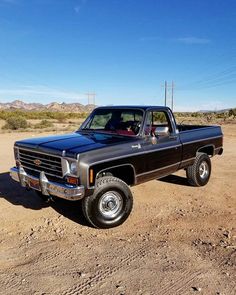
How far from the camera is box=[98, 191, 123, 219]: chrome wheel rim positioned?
17.4ft

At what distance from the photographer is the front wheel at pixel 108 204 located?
5.12m

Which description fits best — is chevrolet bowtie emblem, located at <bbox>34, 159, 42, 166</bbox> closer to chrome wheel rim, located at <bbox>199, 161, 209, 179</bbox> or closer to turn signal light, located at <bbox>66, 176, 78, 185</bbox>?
turn signal light, located at <bbox>66, 176, 78, 185</bbox>

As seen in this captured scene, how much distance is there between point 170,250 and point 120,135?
2.48 metres

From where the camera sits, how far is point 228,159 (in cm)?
1161

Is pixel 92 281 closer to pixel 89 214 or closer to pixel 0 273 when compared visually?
pixel 0 273

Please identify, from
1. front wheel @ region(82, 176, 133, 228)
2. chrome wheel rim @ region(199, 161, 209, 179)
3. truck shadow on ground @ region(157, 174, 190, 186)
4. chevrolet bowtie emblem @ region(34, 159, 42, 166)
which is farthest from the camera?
truck shadow on ground @ region(157, 174, 190, 186)

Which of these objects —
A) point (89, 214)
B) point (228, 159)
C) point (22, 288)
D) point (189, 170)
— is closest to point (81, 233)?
point (89, 214)

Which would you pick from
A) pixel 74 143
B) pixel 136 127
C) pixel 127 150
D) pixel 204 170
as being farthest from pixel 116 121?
pixel 204 170

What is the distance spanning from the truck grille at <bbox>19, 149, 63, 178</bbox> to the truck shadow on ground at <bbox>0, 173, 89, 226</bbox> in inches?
39.7

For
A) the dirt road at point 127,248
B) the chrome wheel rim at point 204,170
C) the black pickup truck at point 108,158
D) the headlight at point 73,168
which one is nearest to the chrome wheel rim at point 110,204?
the black pickup truck at point 108,158

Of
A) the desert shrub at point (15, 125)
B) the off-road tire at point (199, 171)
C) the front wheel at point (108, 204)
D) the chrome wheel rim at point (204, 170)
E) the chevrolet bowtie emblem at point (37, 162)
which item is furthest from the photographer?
the desert shrub at point (15, 125)

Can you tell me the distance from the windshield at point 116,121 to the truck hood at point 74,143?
26 cm

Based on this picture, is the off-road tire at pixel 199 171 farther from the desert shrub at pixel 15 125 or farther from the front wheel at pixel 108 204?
the desert shrub at pixel 15 125

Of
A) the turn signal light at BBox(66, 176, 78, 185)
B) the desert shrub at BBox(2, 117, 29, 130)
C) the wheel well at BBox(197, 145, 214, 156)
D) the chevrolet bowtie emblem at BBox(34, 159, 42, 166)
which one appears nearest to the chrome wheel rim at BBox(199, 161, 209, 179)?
the wheel well at BBox(197, 145, 214, 156)
